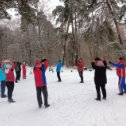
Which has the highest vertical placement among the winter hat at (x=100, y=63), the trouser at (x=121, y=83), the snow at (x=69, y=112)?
the winter hat at (x=100, y=63)

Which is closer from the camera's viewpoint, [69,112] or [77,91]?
[69,112]

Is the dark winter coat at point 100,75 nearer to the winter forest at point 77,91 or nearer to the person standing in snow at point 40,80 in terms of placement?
the winter forest at point 77,91

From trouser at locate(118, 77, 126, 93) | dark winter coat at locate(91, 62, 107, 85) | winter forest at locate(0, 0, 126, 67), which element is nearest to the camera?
dark winter coat at locate(91, 62, 107, 85)

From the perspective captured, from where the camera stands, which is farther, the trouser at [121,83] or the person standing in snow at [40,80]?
the trouser at [121,83]

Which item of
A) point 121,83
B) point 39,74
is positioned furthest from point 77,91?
point 39,74

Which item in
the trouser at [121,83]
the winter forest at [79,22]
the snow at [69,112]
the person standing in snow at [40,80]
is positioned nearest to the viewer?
the snow at [69,112]

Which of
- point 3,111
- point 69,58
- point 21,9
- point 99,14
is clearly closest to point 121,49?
point 99,14

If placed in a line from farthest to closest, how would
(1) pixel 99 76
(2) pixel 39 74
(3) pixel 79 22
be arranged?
(3) pixel 79 22, (1) pixel 99 76, (2) pixel 39 74

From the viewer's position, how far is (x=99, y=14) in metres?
26.7

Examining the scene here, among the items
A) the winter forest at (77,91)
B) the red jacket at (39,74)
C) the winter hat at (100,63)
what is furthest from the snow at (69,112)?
the winter hat at (100,63)

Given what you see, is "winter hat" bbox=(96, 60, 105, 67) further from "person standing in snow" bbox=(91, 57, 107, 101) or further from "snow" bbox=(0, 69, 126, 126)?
"snow" bbox=(0, 69, 126, 126)

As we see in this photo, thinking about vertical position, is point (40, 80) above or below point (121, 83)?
above

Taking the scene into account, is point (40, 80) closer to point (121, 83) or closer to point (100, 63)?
point (100, 63)

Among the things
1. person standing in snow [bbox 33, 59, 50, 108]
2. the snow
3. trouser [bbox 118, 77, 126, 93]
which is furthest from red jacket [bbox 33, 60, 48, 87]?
trouser [bbox 118, 77, 126, 93]
